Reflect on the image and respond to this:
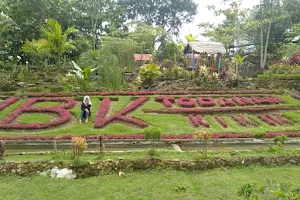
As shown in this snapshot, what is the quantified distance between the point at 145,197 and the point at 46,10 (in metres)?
24.1

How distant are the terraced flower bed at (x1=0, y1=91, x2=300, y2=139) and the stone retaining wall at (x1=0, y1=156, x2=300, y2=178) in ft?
8.40

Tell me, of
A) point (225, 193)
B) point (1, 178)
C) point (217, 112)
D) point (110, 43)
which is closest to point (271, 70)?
point (217, 112)

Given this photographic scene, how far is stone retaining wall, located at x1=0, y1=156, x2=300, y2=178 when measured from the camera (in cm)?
646

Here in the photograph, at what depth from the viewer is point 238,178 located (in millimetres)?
6312

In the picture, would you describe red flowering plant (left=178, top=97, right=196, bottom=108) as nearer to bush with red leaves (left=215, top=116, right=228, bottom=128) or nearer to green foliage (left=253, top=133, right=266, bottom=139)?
bush with red leaves (left=215, top=116, right=228, bottom=128)

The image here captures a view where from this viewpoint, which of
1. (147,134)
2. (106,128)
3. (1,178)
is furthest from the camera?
(106,128)

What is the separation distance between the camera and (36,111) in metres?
12.0

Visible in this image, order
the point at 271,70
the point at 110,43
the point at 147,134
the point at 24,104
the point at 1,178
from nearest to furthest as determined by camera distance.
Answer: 1. the point at 1,178
2. the point at 147,134
3. the point at 24,104
4. the point at 271,70
5. the point at 110,43

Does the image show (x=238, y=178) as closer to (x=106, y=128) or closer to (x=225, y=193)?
(x=225, y=193)

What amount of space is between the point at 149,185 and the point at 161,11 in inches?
1797

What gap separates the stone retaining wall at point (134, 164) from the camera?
6461mm

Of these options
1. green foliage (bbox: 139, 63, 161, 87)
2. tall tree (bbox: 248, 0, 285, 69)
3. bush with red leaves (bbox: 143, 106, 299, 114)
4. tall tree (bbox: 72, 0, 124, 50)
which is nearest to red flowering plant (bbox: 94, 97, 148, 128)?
bush with red leaves (bbox: 143, 106, 299, 114)

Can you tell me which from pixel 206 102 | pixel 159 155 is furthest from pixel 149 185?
pixel 206 102

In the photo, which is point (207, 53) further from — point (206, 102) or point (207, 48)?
point (206, 102)
